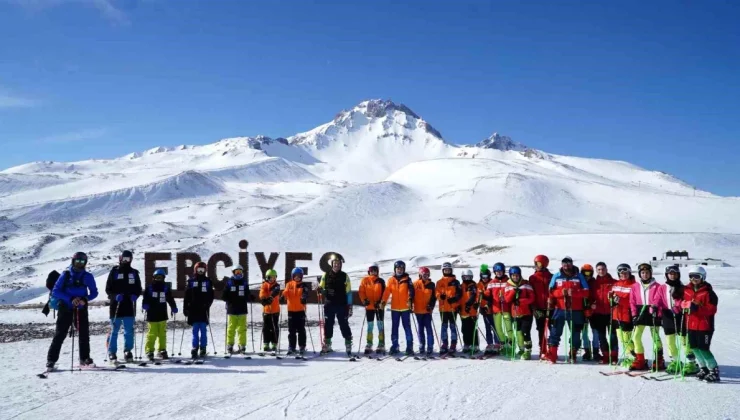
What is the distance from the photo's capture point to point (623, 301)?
10555mm

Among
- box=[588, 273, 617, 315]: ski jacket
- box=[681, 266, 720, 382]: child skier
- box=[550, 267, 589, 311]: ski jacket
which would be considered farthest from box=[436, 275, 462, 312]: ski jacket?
box=[681, 266, 720, 382]: child skier

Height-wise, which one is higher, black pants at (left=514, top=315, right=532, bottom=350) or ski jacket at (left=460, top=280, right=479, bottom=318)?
ski jacket at (left=460, top=280, right=479, bottom=318)

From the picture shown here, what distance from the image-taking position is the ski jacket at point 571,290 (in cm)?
1106

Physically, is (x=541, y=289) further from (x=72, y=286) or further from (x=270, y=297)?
(x=72, y=286)

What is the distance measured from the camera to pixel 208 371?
421 inches

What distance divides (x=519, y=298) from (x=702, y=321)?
3.56 m

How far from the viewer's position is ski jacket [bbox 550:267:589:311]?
11.1 metres

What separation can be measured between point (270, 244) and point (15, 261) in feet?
96.4

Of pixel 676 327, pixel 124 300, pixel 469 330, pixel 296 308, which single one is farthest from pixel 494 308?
pixel 124 300

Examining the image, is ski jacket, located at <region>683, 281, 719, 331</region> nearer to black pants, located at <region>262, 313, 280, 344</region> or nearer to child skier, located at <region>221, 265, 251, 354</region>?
black pants, located at <region>262, 313, 280, 344</region>

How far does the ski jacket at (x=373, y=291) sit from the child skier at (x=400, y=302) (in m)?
0.14

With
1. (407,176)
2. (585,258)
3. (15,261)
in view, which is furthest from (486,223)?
(15,261)

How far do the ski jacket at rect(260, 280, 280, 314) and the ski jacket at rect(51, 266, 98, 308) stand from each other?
3799 millimetres

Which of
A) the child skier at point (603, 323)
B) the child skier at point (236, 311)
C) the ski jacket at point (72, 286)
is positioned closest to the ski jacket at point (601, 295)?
the child skier at point (603, 323)
